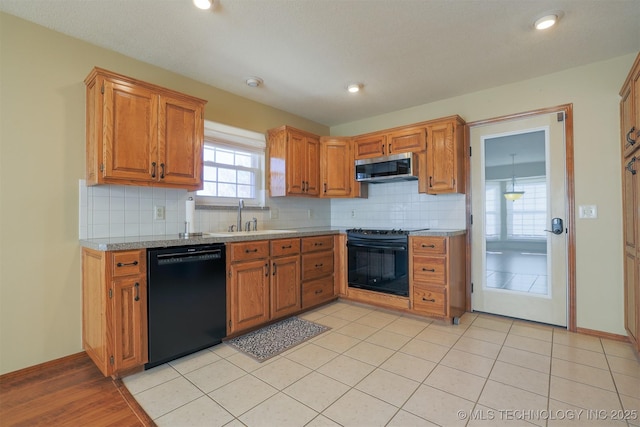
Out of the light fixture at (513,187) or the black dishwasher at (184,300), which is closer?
the black dishwasher at (184,300)

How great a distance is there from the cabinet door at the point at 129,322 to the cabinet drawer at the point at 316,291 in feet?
5.35

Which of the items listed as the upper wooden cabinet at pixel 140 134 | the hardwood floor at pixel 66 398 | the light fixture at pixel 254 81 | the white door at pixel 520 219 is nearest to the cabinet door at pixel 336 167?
the light fixture at pixel 254 81

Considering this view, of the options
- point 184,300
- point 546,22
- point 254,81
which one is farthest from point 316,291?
point 546,22

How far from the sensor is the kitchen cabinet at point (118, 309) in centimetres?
202

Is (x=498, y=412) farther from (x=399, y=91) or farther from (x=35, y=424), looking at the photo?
(x=399, y=91)

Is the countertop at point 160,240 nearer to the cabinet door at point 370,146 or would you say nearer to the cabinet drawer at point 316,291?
the cabinet drawer at point 316,291

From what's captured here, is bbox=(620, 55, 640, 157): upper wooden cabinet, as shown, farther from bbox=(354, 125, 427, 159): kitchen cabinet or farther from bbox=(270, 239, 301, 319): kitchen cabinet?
bbox=(270, 239, 301, 319): kitchen cabinet

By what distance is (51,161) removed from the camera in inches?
90.1

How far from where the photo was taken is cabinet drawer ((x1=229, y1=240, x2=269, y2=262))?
8.86 feet

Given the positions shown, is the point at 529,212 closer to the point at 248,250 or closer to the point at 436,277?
the point at 436,277

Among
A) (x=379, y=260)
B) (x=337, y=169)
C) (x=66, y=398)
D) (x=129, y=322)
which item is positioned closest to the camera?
(x=66, y=398)

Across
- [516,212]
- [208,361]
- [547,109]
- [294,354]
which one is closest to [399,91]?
[547,109]

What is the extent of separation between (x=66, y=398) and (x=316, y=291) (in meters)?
2.27

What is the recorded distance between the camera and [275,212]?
156 inches
